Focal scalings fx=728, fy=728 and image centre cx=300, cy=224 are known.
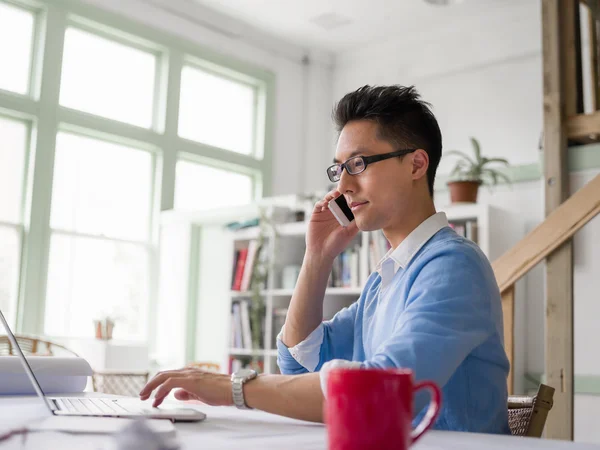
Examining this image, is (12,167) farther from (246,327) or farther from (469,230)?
(469,230)

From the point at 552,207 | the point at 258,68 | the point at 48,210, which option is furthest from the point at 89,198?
the point at 552,207

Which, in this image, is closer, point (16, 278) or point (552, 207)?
point (552, 207)

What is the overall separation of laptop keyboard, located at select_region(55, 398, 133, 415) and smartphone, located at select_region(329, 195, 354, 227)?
726 millimetres

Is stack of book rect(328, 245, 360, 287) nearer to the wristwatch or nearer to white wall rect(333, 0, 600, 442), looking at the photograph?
white wall rect(333, 0, 600, 442)

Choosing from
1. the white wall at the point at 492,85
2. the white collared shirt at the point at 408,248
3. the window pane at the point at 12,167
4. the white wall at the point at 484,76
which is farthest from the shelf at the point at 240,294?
the white collared shirt at the point at 408,248

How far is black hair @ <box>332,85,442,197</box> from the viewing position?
157 centimetres

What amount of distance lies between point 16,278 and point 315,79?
3.76 meters

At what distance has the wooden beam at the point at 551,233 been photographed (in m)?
2.51

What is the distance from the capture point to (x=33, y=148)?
222 inches

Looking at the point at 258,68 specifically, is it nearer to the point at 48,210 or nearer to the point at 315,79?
the point at 315,79

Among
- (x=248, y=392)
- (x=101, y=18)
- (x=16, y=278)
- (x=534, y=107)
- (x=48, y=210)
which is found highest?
(x=101, y=18)

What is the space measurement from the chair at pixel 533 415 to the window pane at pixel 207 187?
5.25m

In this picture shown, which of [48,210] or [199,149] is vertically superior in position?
[199,149]

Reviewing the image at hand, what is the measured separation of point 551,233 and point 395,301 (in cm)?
136
